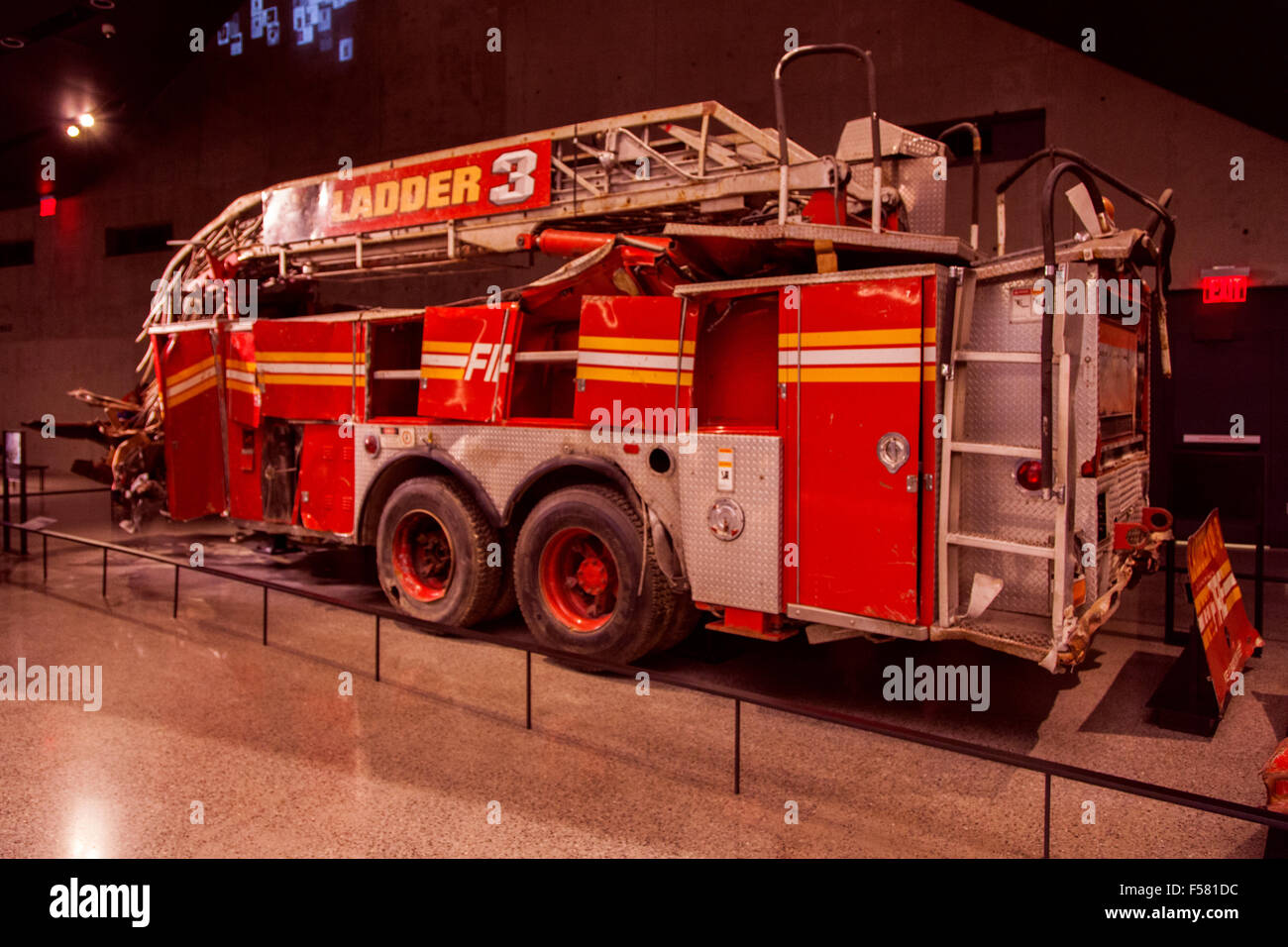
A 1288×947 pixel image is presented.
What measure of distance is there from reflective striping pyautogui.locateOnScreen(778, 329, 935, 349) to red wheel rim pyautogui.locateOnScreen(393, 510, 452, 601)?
3.25m

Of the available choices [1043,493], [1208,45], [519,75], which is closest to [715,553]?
[1043,493]

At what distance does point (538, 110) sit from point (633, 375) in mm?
8502

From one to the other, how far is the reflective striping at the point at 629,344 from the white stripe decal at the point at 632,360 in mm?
29

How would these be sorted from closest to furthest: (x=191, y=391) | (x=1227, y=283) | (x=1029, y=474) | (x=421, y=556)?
(x=1029, y=474) → (x=421, y=556) → (x=191, y=391) → (x=1227, y=283)

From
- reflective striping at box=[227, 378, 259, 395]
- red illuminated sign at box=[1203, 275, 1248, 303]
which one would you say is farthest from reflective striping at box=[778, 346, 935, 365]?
red illuminated sign at box=[1203, 275, 1248, 303]

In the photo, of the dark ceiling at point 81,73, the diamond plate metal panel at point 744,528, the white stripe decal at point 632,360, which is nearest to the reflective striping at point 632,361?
the white stripe decal at point 632,360

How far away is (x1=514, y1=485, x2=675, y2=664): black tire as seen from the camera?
213 inches

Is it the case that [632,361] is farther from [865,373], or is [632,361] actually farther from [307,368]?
[307,368]

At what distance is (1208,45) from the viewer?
7.93 meters

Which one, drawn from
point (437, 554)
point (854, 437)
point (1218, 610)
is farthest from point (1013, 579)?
point (437, 554)

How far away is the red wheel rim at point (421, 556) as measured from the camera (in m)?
6.86

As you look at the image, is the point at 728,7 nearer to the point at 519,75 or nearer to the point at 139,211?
the point at 519,75

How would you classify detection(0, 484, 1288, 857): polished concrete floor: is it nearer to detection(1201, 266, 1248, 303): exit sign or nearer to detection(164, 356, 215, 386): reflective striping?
detection(164, 356, 215, 386): reflective striping

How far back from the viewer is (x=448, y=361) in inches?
251
